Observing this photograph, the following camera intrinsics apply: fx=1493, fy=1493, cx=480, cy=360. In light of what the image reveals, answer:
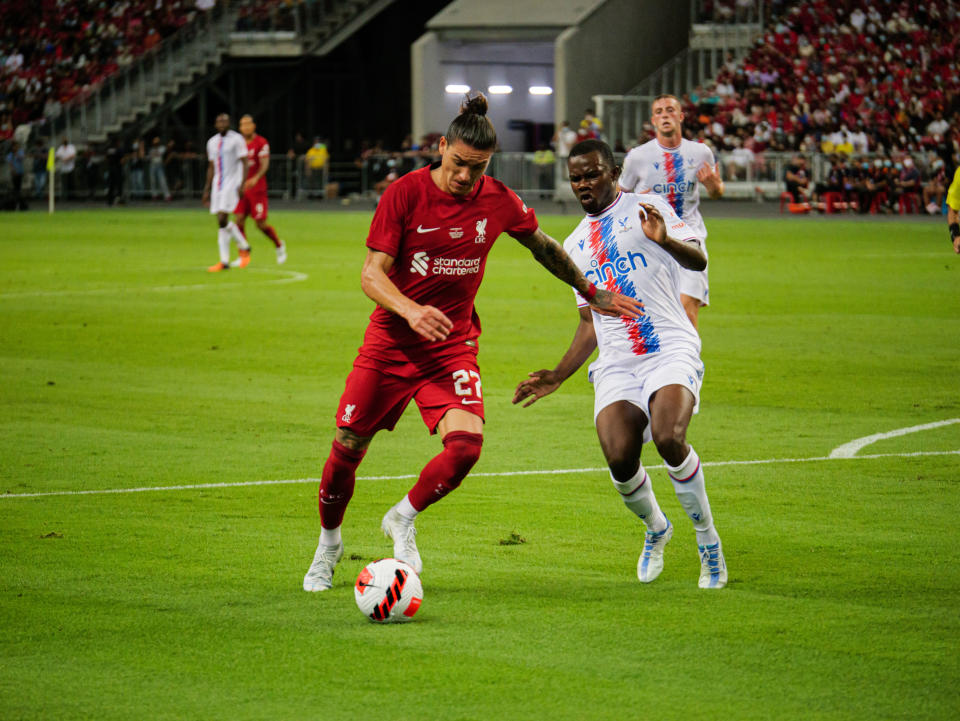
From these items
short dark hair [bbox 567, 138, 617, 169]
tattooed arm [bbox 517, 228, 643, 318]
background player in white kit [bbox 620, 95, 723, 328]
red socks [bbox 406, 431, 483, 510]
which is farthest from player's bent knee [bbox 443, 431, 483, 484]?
background player in white kit [bbox 620, 95, 723, 328]

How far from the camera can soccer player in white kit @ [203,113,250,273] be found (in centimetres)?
2408

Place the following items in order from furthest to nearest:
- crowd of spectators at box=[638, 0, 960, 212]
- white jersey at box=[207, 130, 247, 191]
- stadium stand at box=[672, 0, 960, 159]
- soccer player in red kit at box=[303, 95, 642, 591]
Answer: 1. stadium stand at box=[672, 0, 960, 159]
2. crowd of spectators at box=[638, 0, 960, 212]
3. white jersey at box=[207, 130, 247, 191]
4. soccer player in red kit at box=[303, 95, 642, 591]

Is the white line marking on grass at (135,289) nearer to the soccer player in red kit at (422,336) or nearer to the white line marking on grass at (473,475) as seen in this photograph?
the white line marking on grass at (473,475)

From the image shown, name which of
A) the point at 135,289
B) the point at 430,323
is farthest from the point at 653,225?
the point at 135,289

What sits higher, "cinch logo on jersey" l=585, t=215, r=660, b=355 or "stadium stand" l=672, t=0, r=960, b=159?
"stadium stand" l=672, t=0, r=960, b=159

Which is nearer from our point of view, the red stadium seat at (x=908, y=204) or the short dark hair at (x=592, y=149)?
the short dark hair at (x=592, y=149)

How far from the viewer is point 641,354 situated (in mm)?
7055

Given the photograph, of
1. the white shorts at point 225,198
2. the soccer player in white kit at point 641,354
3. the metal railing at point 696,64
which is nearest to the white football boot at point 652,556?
the soccer player in white kit at point 641,354

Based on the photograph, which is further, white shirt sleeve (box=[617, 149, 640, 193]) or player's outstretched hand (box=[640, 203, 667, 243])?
white shirt sleeve (box=[617, 149, 640, 193])

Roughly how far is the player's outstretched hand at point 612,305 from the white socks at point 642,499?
732mm

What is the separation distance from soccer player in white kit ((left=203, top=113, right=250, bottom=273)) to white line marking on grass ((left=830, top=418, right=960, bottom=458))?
1515cm

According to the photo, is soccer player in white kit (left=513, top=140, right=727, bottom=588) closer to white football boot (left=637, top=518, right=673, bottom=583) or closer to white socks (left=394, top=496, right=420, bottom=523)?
white football boot (left=637, top=518, right=673, bottom=583)

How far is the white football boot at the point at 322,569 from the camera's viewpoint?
6660mm

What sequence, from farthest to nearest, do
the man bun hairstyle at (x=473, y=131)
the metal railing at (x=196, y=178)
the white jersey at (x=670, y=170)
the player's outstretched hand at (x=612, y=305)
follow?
1. the metal railing at (x=196, y=178)
2. the white jersey at (x=670, y=170)
3. the player's outstretched hand at (x=612, y=305)
4. the man bun hairstyle at (x=473, y=131)
